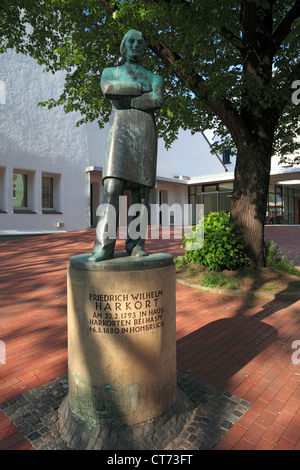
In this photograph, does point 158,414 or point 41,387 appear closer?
point 158,414

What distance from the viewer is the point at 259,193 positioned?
7090 millimetres

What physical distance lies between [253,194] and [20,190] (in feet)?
42.1

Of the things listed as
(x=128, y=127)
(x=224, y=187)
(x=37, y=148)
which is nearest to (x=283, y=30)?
(x=128, y=127)

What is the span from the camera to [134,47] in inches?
107

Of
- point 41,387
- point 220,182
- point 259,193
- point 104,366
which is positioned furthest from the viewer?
point 220,182

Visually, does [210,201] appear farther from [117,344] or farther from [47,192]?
[117,344]

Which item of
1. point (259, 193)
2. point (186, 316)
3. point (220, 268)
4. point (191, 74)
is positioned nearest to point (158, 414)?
point (186, 316)

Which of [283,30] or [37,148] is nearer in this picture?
[283,30]

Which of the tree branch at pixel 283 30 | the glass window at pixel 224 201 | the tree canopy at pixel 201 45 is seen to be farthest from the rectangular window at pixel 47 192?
the glass window at pixel 224 201

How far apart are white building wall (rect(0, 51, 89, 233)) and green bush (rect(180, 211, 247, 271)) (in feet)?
36.6

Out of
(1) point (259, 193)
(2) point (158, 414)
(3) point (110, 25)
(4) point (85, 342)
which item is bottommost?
(2) point (158, 414)

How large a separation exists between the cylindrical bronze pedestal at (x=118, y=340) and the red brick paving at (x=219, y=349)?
0.59m
